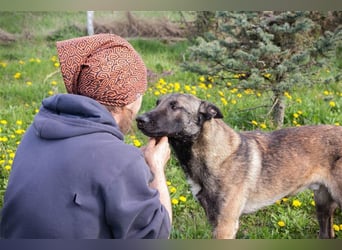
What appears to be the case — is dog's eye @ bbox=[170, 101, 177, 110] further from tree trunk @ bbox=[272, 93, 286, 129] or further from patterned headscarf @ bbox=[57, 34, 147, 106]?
tree trunk @ bbox=[272, 93, 286, 129]

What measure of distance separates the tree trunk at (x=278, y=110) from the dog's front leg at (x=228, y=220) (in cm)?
122

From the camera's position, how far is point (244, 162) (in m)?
3.03

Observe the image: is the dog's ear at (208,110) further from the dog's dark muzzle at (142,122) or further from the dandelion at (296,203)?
the dandelion at (296,203)

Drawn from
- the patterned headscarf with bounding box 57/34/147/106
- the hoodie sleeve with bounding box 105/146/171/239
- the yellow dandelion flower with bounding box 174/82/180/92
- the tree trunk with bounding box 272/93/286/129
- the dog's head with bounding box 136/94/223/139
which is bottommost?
the yellow dandelion flower with bounding box 174/82/180/92

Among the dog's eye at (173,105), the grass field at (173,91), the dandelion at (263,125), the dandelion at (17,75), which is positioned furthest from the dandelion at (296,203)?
the dandelion at (17,75)

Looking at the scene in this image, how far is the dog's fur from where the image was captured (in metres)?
2.78

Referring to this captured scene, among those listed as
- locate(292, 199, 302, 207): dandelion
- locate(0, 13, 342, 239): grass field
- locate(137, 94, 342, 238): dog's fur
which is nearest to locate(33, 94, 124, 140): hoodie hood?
locate(137, 94, 342, 238): dog's fur

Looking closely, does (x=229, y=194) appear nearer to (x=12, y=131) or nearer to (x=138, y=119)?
(x=138, y=119)

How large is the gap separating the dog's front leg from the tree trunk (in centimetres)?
122

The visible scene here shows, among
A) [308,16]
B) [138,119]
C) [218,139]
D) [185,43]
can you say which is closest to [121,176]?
[138,119]

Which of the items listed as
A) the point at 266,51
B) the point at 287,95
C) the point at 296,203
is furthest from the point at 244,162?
the point at 287,95

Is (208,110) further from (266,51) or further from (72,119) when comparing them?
(72,119)

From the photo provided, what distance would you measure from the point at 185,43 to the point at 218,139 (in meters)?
3.20

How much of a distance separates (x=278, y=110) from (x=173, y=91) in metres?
1.04
